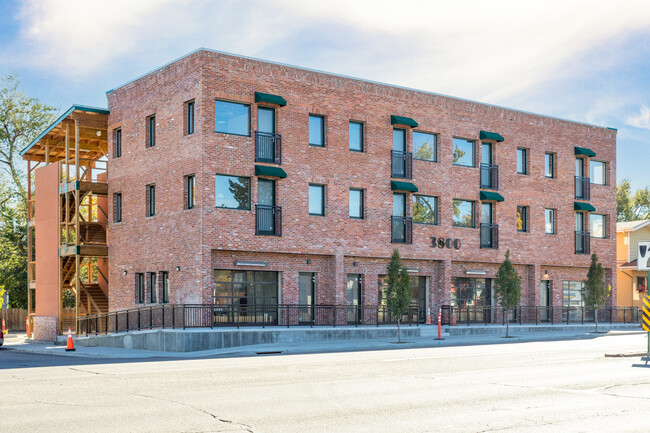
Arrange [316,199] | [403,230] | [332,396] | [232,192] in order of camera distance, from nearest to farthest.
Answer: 1. [332,396]
2. [232,192]
3. [316,199]
4. [403,230]

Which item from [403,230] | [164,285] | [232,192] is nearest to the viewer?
[232,192]

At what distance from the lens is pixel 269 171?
30.8m

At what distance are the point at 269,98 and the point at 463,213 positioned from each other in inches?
501

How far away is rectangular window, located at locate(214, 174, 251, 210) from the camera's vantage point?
98.7 feet

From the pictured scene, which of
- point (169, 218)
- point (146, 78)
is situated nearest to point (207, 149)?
point (169, 218)

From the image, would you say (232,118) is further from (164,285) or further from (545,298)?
(545,298)

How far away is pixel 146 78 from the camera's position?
33.5 metres

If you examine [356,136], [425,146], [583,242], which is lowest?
[583,242]

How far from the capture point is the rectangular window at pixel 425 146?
1439 inches

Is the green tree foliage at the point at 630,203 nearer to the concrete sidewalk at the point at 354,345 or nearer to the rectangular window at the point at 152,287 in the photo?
the concrete sidewalk at the point at 354,345

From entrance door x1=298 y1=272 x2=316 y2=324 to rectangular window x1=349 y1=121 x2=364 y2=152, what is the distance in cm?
597

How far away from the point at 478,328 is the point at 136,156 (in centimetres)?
1715

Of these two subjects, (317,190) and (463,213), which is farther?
(463,213)

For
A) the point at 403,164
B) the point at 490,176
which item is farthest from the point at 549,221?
the point at 403,164
